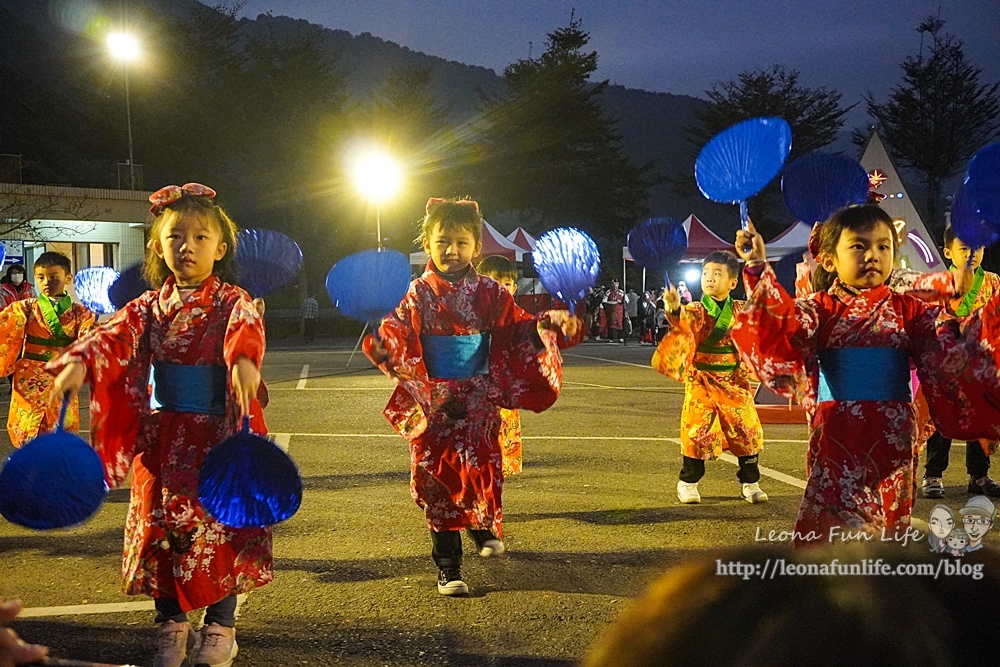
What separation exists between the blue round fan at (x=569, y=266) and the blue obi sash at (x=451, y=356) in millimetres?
465

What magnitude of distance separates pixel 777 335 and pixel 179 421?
2172mm

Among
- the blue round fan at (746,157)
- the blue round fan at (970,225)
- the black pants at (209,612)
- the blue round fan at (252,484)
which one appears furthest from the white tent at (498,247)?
the blue round fan at (252,484)

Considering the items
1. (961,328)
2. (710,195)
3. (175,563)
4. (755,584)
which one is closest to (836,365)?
(961,328)

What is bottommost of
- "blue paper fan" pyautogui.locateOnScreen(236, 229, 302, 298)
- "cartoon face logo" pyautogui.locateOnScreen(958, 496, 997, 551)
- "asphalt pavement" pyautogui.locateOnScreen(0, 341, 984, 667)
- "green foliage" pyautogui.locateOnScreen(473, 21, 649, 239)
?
"asphalt pavement" pyautogui.locateOnScreen(0, 341, 984, 667)

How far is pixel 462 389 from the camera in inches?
165

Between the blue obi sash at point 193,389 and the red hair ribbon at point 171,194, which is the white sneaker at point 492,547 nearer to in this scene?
the blue obi sash at point 193,389

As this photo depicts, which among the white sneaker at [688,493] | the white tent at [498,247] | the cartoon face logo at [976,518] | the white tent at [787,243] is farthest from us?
the white tent at [498,247]

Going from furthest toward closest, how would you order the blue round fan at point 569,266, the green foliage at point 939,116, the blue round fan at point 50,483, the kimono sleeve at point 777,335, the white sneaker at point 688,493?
1. the green foliage at point 939,116
2. the white sneaker at point 688,493
3. the blue round fan at point 569,266
4. the kimono sleeve at point 777,335
5. the blue round fan at point 50,483

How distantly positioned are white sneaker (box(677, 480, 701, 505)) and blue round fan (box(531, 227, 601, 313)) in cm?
236

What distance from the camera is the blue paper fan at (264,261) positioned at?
12.3 feet

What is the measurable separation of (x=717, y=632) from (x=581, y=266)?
11.3 ft

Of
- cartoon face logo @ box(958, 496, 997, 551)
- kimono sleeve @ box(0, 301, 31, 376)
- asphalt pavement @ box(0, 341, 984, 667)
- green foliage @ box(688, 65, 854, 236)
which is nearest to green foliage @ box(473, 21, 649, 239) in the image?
green foliage @ box(688, 65, 854, 236)

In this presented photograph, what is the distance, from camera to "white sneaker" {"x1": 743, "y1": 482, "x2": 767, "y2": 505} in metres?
5.94

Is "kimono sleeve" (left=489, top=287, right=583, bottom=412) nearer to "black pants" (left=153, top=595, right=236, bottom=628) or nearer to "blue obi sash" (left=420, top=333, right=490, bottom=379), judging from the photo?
"blue obi sash" (left=420, top=333, right=490, bottom=379)
